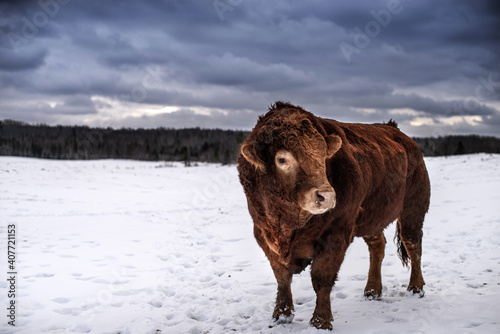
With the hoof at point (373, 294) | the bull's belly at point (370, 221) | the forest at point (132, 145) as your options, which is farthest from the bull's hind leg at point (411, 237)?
the forest at point (132, 145)

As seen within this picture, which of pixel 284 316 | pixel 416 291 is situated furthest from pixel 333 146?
pixel 416 291

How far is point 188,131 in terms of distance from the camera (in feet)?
437

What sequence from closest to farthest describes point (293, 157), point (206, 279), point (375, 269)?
point (293, 157) → point (375, 269) → point (206, 279)

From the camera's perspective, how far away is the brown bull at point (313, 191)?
345 centimetres

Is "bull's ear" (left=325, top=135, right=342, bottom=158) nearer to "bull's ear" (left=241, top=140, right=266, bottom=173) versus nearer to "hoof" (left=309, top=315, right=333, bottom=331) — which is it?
"bull's ear" (left=241, top=140, right=266, bottom=173)

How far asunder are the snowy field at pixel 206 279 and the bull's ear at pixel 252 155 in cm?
198

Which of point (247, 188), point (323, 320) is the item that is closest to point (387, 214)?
point (323, 320)

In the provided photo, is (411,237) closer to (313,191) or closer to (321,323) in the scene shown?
(321,323)

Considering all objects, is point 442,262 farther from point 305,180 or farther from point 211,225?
point 211,225

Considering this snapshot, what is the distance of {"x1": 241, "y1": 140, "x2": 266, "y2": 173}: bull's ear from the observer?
3.53 m

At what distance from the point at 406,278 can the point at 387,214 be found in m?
2.03

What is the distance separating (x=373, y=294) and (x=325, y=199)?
2.77m

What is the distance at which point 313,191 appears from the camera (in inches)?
127

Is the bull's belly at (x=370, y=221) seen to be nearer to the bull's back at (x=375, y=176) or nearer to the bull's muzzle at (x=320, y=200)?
the bull's back at (x=375, y=176)
